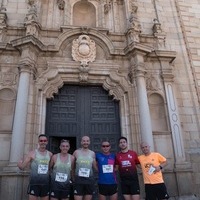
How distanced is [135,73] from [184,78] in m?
2.16

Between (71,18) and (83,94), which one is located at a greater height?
(71,18)

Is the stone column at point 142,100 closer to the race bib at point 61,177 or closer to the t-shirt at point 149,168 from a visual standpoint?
the t-shirt at point 149,168

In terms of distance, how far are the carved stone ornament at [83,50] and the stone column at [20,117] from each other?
1.84m

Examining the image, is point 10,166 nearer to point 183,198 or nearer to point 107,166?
point 107,166

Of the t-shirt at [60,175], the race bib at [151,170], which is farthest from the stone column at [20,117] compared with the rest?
the race bib at [151,170]

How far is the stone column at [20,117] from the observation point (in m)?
7.08

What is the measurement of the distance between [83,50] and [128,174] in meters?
5.13

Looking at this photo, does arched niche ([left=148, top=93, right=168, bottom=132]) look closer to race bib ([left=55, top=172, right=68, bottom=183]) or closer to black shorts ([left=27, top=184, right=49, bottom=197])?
race bib ([left=55, top=172, right=68, bottom=183])

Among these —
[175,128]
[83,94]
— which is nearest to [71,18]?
[83,94]

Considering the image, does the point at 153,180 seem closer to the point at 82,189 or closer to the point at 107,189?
the point at 107,189

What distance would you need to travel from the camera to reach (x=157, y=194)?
5.27 m

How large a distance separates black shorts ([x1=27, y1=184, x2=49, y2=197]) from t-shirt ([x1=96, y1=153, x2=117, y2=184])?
44.1 inches

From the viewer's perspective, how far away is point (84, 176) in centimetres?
505

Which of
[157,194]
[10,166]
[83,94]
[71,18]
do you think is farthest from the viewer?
[71,18]
